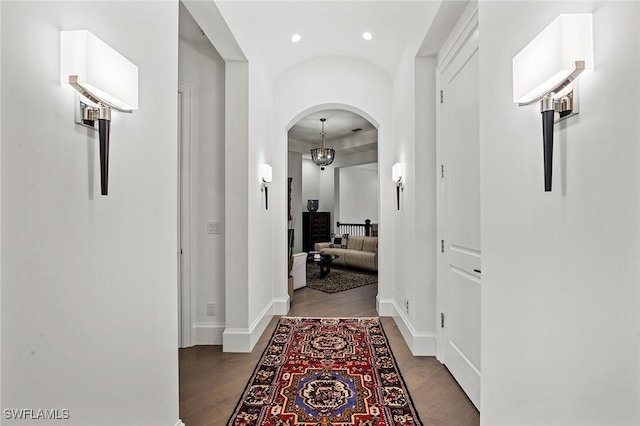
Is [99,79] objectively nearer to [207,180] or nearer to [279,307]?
[207,180]

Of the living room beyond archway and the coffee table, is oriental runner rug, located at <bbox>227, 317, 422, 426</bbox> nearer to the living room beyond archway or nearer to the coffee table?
the living room beyond archway

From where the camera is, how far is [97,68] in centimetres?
105

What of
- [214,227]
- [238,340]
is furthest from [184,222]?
[238,340]

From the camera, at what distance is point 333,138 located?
8680mm

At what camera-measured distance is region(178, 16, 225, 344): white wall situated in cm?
311

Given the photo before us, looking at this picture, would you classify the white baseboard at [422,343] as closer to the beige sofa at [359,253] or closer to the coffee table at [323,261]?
the coffee table at [323,261]

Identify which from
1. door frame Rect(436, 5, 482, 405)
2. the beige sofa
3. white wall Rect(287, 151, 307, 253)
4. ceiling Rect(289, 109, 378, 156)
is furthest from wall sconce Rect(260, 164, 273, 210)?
white wall Rect(287, 151, 307, 253)

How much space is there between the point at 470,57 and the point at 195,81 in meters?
2.36

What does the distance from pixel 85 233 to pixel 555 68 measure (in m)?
1.52

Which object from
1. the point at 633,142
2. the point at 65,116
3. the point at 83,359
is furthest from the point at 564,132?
the point at 83,359

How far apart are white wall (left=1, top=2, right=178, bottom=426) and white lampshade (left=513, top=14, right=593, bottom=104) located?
144 centimetres

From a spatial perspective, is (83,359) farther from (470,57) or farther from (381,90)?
(381,90)

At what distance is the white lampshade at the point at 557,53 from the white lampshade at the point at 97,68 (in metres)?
1.37

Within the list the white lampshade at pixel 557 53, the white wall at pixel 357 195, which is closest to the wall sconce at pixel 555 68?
the white lampshade at pixel 557 53
